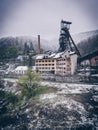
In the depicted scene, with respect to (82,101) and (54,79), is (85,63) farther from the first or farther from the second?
(82,101)

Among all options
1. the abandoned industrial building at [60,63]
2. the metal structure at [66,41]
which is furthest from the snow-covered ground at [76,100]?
the metal structure at [66,41]

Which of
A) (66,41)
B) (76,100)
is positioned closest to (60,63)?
(66,41)

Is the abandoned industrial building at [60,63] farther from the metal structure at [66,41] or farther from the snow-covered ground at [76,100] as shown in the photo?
the snow-covered ground at [76,100]

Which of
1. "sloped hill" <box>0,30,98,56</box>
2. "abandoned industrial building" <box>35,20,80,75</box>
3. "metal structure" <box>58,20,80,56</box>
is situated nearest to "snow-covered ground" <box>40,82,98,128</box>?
"abandoned industrial building" <box>35,20,80,75</box>

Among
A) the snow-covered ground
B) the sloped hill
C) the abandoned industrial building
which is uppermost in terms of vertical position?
the sloped hill

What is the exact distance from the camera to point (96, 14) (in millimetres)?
16422

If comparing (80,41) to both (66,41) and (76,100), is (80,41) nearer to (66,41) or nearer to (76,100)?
(66,41)

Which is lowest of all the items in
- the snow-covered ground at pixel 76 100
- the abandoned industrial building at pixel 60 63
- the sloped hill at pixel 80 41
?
the snow-covered ground at pixel 76 100

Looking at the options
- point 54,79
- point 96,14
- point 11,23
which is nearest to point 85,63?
point 54,79

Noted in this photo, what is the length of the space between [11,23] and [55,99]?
8687 mm

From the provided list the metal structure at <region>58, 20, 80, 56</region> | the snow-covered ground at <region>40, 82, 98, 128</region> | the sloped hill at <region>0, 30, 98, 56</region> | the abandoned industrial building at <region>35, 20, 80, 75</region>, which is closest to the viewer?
the snow-covered ground at <region>40, 82, 98, 128</region>

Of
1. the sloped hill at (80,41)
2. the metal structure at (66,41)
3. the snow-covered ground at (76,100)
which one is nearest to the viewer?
the snow-covered ground at (76,100)

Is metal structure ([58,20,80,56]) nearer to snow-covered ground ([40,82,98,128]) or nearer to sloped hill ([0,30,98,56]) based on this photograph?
sloped hill ([0,30,98,56])

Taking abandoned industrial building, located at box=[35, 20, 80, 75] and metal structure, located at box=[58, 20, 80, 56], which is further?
metal structure, located at box=[58, 20, 80, 56]
